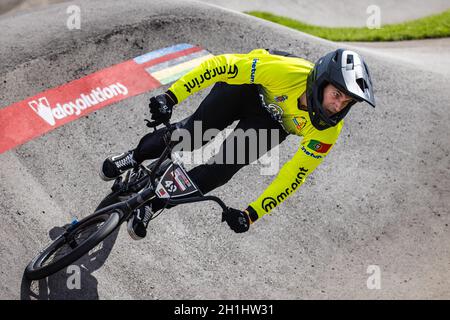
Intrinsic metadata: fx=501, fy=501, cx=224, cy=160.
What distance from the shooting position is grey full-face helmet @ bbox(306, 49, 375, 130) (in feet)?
17.1

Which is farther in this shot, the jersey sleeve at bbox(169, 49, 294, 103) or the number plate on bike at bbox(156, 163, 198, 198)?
the jersey sleeve at bbox(169, 49, 294, 103)

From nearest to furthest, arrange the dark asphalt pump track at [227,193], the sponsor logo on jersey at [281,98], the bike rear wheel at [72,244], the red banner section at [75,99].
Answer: the bike rear wheel at [72,244], the sponsor logo on jersey at [281,98], the dark asphalt pump track at [227,193], the red banner section at [75,99]

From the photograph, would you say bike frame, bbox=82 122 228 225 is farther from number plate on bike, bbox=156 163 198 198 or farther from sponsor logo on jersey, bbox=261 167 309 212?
sponsor logo on jersey, bbox=261 167 309 212

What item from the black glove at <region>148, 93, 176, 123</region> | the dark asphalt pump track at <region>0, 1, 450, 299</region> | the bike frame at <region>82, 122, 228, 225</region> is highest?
the black glove at <region>148, 93, 176, 123</region>

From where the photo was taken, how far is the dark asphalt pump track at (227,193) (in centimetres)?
674

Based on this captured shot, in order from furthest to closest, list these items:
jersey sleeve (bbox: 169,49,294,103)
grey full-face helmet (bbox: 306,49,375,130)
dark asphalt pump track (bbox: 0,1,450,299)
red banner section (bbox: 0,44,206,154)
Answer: red banner section (bbox: 0,44,206,154) → dark asphalt pump track (bbox: 0,1,450,299) → jersey sleeve (bbox: 169,49,294,103) → grey full-face helmet (bbox: 306,49,375,130)

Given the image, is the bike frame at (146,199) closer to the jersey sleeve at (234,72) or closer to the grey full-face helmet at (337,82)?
the jersey sleeve at (234,72)

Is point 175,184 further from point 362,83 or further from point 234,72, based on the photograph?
point 362,83

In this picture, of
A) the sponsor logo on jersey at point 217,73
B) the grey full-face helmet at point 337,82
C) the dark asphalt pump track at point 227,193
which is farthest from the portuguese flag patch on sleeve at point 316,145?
the dark asphalt pump track at point 227,193

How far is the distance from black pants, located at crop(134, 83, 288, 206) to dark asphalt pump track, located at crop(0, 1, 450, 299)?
1487 mm

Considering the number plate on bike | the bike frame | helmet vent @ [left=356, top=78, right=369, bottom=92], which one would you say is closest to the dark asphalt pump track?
the bike frame

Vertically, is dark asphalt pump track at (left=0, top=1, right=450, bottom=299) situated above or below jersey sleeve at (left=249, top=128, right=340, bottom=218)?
below

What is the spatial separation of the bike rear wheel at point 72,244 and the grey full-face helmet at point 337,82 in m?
2.54
